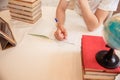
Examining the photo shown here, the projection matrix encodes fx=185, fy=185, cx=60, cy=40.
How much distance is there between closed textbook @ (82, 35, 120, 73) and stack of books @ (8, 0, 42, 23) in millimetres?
448

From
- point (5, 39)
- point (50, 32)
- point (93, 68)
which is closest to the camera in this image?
point (93, 68)

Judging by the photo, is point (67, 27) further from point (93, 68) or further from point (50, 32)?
point (93, 68)

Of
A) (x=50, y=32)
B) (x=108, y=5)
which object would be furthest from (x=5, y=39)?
(x=108, y=5)

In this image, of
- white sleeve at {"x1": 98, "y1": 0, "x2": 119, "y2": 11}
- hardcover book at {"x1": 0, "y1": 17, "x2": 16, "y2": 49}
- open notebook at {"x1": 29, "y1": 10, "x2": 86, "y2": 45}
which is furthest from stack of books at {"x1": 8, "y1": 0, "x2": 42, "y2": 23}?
white sleeve at {"x1": 98, "y1": 0, "x2": 119, "y2": 11}

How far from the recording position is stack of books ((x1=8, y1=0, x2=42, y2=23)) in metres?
1.20

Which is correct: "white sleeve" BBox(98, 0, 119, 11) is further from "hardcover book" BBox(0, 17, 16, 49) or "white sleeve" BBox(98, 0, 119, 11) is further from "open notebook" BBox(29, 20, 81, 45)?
"hardcover book" BBox(0, 17, 16, 49)

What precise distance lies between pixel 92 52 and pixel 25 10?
0.58 meters

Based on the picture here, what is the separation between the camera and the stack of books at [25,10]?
1.20 meters

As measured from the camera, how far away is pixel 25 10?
4.01 ft

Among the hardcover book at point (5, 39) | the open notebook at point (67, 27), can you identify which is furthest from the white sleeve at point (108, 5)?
the hardcover book at point (5, 39)

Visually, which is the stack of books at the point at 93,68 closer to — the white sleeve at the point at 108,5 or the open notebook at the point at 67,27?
the open notebook at the point at 67,27

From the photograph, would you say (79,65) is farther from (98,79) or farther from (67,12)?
(67,12)

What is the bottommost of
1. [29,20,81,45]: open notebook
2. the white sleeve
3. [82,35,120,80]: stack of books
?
[29,20,81,45]: open notebook

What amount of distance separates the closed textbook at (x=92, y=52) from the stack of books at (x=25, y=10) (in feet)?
1.47
